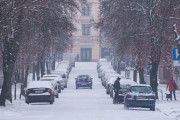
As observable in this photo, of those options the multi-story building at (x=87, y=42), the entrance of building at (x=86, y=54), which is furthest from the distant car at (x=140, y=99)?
the entrance of building at (x=86, y=54)

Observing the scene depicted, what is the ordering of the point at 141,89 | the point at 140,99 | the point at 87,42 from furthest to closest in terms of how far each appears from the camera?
the point at 87,42 < the point at 141,89 < the point at 140,99

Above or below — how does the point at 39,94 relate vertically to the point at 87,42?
below

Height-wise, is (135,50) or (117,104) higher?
(135,50)

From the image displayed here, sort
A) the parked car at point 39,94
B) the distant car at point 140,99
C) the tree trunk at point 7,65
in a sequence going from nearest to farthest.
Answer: the distant car at point 140,99
the tree trunk at point 7,65
the parked car at point 39,94

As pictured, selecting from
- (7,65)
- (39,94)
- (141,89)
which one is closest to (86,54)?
(39,94)

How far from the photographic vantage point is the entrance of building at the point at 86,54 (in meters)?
108

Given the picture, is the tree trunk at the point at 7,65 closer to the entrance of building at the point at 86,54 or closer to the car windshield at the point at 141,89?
the car windshield at the point at 141,89

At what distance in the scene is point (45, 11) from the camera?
A: 24.8 m

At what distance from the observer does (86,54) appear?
108 m

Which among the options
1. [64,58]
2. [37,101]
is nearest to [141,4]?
[37,101]

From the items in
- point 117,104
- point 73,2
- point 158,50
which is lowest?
point 117,104

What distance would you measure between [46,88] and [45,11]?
5.56 m

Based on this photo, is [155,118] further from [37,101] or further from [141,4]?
[141,4]

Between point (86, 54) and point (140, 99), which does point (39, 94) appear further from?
point (86, 54)
